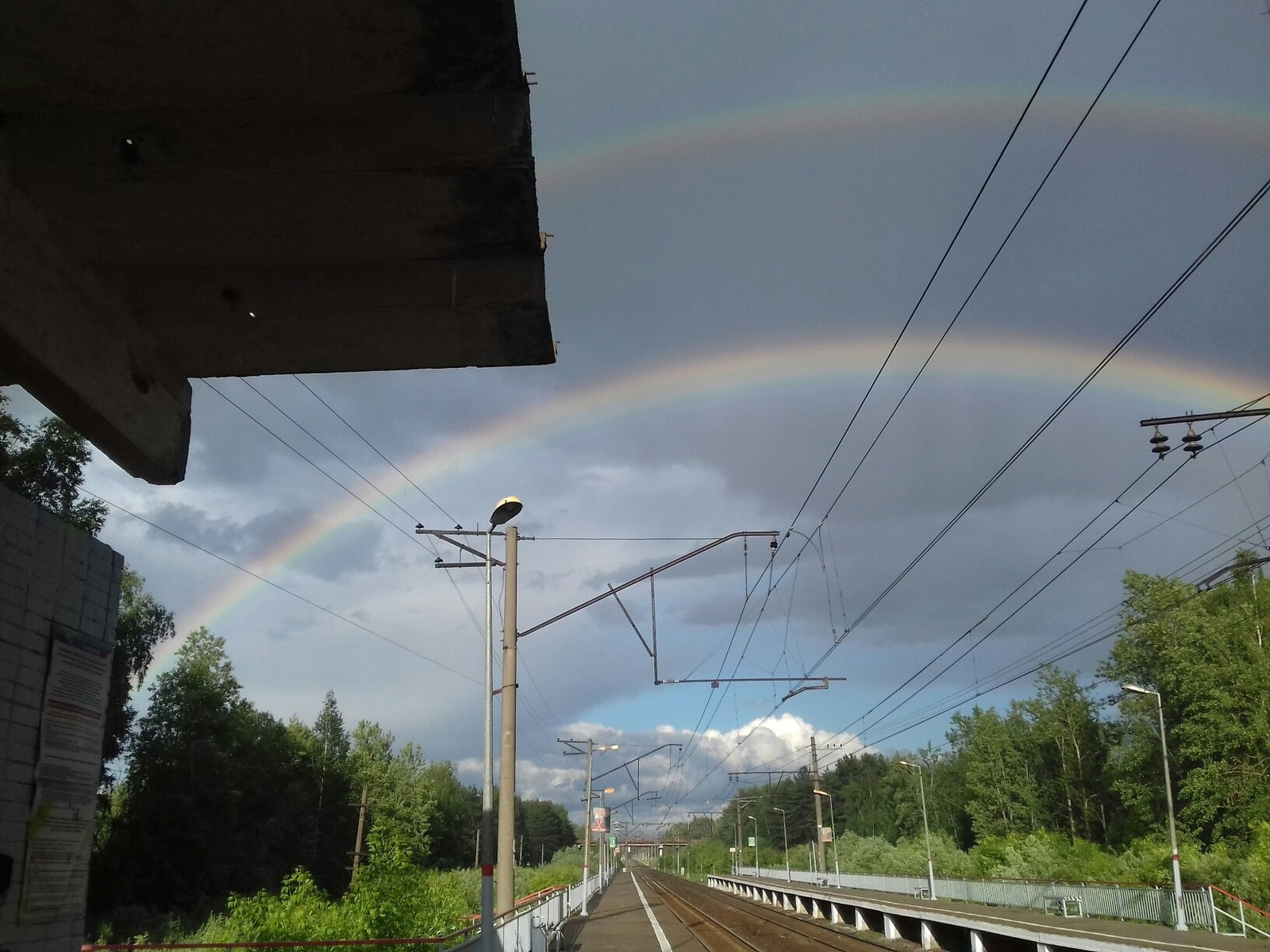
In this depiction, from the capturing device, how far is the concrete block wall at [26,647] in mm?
4953

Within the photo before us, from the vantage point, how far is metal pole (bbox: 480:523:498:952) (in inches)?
515

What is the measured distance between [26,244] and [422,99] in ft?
7.26

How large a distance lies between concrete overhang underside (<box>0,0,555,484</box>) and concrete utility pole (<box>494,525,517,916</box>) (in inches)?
495

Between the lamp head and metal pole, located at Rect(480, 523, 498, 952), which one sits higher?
the lamp head

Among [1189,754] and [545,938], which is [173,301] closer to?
[545,938]

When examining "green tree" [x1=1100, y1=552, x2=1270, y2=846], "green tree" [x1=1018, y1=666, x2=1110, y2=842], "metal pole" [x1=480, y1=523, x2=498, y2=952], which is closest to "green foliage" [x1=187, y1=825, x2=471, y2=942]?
"metal pole" [x1=480, y1=523, x2=498, y2=952]

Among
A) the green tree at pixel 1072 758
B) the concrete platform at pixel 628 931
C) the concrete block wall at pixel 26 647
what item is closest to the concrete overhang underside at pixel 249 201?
the concrete block wall at pixel 26 647

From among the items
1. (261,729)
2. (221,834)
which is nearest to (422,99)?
(221,834)

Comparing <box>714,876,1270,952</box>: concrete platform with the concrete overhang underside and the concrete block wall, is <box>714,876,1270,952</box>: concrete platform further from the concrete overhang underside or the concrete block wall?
the concrete block wall

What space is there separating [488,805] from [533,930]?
11.2 feet

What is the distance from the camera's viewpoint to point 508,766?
18.0 metres

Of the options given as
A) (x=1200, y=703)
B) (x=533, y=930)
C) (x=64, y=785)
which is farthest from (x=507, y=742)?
(x=1200, y=703)

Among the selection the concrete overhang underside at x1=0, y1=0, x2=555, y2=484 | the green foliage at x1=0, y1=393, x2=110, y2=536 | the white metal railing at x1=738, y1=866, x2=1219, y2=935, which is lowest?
the white metal railing at x1=738, y1=866, x2=1219, y2=935

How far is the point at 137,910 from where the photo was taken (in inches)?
1694
